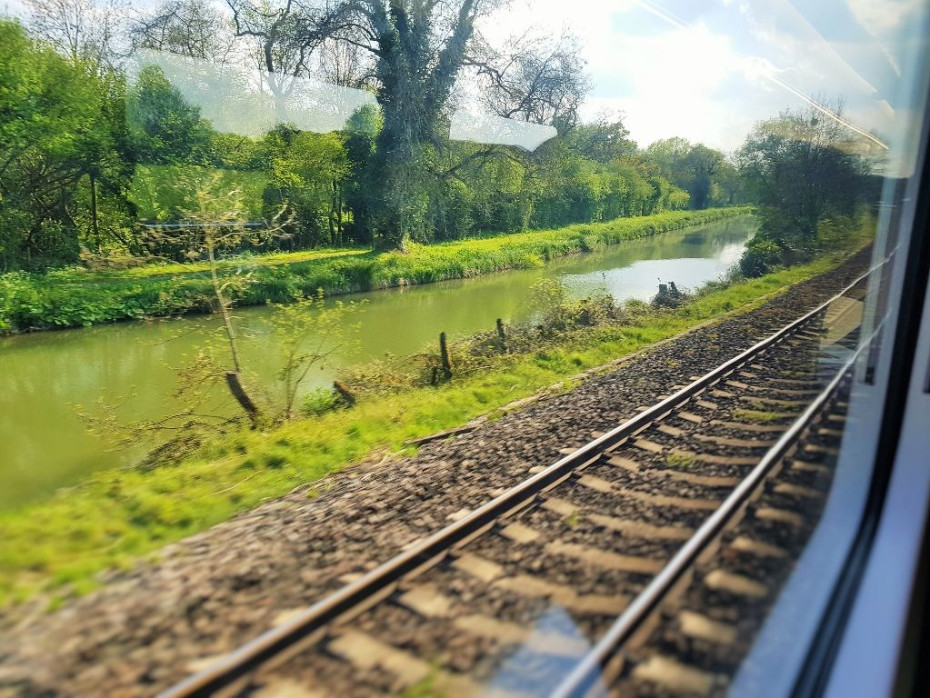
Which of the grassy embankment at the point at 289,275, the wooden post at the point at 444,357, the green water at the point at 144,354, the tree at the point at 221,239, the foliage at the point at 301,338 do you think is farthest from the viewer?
the wooden post at the point at 444,357

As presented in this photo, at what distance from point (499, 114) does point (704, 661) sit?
3.59m

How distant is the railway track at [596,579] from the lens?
144cm

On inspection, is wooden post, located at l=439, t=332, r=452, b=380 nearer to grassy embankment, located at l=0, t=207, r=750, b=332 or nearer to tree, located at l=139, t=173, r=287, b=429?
grassy embankment, located at l=0, t=207, r=750, b=332

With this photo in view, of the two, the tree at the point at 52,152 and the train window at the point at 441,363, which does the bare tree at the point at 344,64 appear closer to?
the train window at the point at 441,363

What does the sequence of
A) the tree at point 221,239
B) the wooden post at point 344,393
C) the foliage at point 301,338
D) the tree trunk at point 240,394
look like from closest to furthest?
the tree at point 221,239 < the tree trunk at point 240,394 < the foliage at point 301,338 < the wooden post at point 344,393

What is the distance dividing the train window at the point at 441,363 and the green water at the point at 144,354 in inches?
0.7

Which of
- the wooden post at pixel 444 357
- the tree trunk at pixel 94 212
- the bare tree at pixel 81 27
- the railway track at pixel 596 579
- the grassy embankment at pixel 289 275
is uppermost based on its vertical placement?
the bare tree at pixel 81 27

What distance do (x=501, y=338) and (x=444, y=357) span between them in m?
0.46

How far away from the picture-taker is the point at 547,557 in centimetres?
215

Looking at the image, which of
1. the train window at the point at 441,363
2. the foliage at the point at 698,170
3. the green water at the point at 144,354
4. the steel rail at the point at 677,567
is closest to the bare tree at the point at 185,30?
the train window at the point at 441,363

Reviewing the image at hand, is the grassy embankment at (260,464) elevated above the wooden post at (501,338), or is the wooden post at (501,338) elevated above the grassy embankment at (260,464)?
the wooden post at (501,338)

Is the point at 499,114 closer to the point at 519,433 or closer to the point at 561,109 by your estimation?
the point at 561,109

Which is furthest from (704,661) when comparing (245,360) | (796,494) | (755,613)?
(245,360)

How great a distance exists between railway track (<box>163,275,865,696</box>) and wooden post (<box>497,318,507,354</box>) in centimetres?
123
